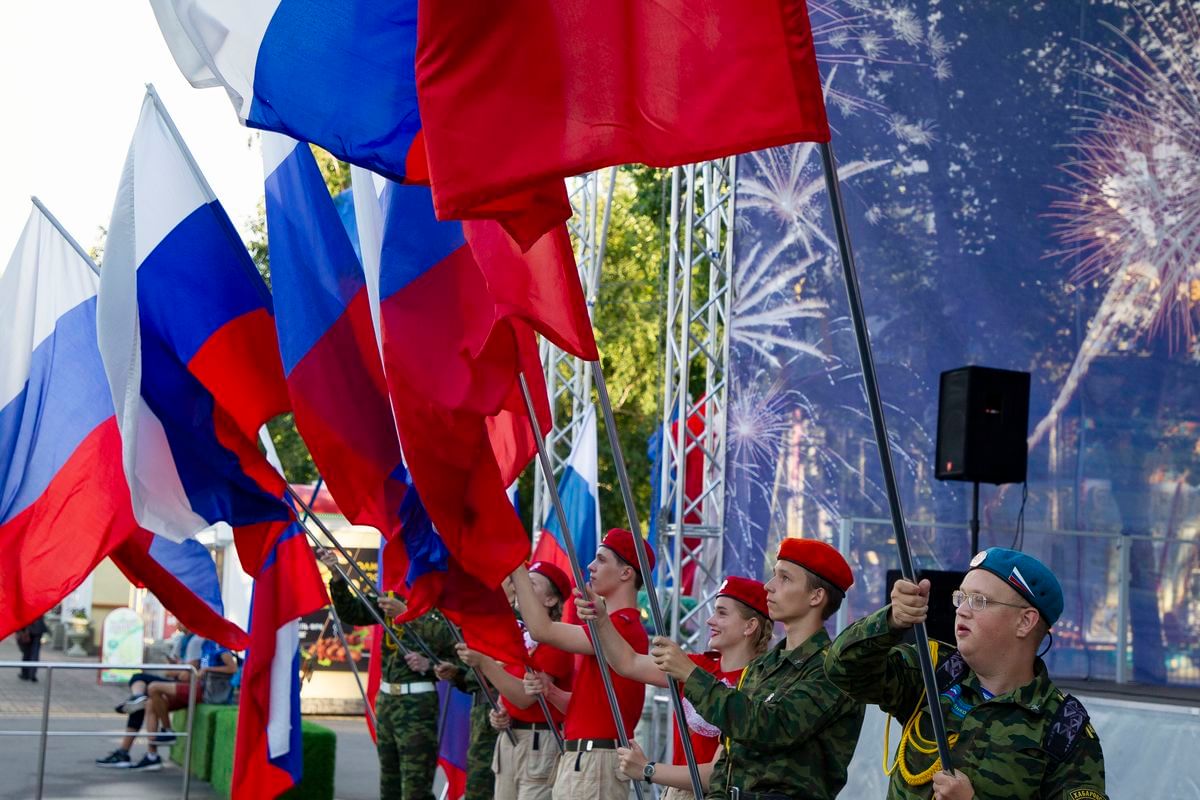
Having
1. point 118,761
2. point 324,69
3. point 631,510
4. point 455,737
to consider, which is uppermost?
point 324,69

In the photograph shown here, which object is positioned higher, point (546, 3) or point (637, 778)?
point (546, 3)

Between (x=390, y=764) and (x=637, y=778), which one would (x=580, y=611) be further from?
(x=390, y=764)

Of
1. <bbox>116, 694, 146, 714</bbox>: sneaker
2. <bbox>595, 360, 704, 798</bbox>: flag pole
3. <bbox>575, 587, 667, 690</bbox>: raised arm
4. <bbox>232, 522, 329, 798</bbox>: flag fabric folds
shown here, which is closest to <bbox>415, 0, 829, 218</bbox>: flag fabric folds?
<bbox>595, 360, 704, 798</bbox>: flag pole

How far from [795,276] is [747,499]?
1796 millimetres

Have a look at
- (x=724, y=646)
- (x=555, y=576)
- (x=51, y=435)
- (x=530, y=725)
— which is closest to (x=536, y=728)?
(x=530, y=725)

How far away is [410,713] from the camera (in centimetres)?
966

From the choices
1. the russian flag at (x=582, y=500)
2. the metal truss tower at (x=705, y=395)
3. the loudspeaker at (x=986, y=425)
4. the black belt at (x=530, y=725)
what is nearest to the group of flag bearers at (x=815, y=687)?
the black belt at (x=530, y=725)

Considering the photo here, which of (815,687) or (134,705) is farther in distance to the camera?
(134,705)

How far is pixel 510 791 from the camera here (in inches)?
325

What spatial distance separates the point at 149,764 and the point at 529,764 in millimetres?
8758

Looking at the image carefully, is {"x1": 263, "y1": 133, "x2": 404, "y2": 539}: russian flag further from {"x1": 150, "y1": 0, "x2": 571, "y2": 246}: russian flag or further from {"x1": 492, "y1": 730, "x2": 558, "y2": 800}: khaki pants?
{"x1": 492, "y1": 730, "x2": 558, "y2": 800}: khaki pants

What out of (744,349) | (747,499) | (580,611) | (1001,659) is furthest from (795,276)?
(1001,659)

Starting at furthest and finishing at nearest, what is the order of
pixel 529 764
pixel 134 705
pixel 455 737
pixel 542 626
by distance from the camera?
pixel 134 705 → pixel 455 737 → pixel 529 764 → pixel 542 626

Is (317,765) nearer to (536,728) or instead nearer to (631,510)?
(536,728)
